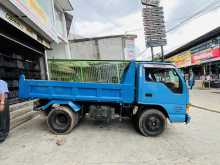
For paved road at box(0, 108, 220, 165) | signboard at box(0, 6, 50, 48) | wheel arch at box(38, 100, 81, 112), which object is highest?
signboard at box(0, 6, 50, 48)

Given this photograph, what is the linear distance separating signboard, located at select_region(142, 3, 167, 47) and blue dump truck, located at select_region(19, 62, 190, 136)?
10.3 meters

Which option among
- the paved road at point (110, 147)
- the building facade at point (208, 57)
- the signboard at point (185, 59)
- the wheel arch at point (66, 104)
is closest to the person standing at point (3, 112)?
the paved road at point (110, 147)

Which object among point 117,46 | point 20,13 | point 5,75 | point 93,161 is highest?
point 117,46

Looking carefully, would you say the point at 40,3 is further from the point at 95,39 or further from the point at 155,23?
the point at 155,23

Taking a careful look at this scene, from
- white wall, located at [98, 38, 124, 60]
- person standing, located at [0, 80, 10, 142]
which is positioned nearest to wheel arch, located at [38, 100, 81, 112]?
person standing, located at [0, 80, 10, 142]

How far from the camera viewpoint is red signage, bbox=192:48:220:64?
18.2m

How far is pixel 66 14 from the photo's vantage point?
1451 centimetres

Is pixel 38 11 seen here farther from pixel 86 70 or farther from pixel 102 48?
pixel 102 48

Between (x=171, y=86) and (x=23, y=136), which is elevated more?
(x=171, y=86)

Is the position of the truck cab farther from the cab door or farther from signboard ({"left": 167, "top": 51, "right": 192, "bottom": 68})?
signboard ({"left": 167, "top": 51, "right": 192, "bottom": 68})

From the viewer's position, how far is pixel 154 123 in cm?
511

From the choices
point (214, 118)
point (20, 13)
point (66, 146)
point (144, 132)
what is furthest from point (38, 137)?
point (214, 118)

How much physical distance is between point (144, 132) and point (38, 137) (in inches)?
118

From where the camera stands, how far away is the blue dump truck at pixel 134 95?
5043 millimetres
